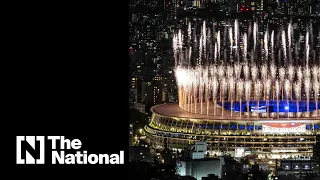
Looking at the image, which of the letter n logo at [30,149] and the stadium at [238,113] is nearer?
the letter n logo at [30,149]

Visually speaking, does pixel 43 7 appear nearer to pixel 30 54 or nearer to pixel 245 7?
pixel 30 54

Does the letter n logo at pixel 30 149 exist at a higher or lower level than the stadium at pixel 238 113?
higher

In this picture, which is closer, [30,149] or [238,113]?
[30,149]

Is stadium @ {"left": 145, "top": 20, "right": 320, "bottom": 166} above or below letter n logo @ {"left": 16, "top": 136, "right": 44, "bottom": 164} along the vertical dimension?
below

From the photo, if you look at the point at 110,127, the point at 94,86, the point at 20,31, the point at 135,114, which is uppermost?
the point at 20,31

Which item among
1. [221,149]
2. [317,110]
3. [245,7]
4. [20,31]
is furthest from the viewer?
[245,7]

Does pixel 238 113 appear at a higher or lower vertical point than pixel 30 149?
lower

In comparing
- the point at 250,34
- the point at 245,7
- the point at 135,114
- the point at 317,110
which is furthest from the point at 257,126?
the point at 245,7

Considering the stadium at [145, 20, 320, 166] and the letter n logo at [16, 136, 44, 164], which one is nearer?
the letter n logo at [16, 136, 44, 164]
